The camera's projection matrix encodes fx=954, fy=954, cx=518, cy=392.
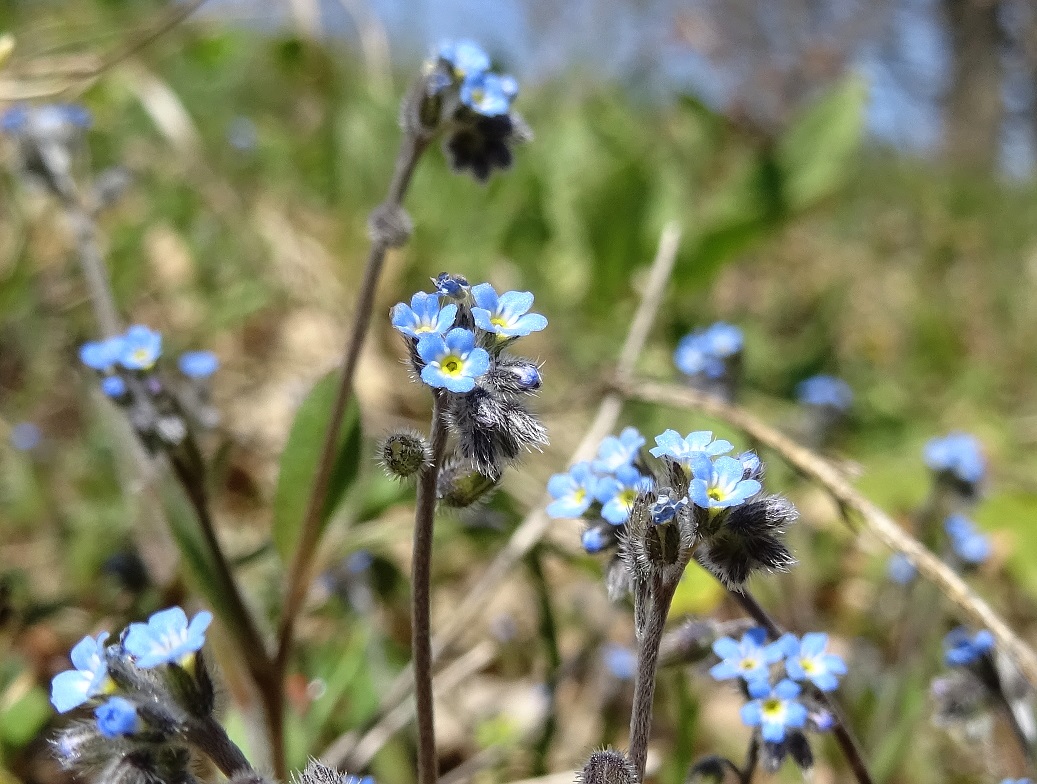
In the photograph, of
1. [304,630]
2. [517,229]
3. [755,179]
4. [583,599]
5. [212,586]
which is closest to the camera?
[212,586]

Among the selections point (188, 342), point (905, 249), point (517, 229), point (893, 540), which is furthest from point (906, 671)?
point (905, 249)

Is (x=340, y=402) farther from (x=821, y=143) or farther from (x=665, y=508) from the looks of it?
(x=821, y=143)

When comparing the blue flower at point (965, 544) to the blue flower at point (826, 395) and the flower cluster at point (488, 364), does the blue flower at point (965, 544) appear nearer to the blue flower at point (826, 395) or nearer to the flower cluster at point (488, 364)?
the blue flower at point (826, 395)

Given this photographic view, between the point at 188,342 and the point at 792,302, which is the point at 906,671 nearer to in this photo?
the point at 188,342

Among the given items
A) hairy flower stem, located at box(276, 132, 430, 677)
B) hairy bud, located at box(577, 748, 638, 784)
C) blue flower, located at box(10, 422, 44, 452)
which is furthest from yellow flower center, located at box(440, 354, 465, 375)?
blue flower, located at box(10, 422, 44, 452)

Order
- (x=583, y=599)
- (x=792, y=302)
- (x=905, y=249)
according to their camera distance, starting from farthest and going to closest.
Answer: (x=905, y=249) → (x=792, y=302) → (x=583, y=599)

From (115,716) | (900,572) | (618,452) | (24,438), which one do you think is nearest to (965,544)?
(900,572)
